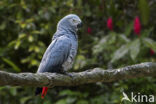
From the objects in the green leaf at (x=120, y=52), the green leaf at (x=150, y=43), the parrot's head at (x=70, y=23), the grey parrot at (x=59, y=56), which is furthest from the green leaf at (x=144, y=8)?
the grey parrot at (x=59, y=56)

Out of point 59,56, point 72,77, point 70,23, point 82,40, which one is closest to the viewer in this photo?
point 72,77

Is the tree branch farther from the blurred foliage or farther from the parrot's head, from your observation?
the blurred foliage

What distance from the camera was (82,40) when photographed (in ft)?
11.1

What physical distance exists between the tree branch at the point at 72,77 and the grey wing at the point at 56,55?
0.22 metres

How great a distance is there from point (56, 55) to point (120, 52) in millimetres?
1048

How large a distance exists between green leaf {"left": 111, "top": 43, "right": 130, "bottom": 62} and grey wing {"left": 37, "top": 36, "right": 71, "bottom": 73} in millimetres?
916

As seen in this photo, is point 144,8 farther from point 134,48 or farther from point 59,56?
point 59,56

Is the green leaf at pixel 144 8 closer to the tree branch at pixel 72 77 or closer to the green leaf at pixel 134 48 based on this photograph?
the green leaf at pixel 134 48

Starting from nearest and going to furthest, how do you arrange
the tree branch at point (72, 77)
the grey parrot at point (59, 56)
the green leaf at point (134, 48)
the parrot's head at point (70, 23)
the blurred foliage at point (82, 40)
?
the tree branch at point (72, 77) < the grey parrot at point (59, 56) < the parrot's head at point (70, 23) < the green leaf at point (134, 48) < the blurred foliage at point (82, 40)

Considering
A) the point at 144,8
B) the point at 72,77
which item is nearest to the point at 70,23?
the point at 72,77

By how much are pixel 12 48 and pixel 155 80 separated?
155 centimetres

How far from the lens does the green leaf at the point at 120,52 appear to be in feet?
9.18

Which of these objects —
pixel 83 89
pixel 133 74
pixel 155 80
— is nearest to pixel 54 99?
pixel 83 89

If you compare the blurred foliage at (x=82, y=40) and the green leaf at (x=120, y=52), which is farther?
the blurred foliage at (x=82, y=40)
